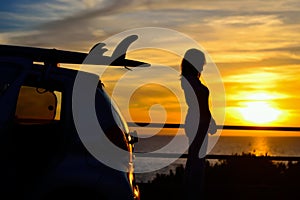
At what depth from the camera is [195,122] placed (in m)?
9.32

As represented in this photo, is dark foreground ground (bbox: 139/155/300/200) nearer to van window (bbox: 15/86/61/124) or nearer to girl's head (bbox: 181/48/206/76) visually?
girl's head (bbox: 181/48/206/76)

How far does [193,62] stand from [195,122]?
2.57 feet

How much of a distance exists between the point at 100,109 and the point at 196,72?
2.72m

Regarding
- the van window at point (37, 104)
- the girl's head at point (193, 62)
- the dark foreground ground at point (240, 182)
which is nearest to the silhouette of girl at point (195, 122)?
the girl's head at point (193, 62)

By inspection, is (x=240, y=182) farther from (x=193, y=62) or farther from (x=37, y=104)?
(x=37, y=104)

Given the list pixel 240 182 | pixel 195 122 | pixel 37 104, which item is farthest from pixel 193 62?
pixel 240 182

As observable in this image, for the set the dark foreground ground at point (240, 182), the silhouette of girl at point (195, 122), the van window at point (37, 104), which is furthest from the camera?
the dark foreground ground at point (240, 182)

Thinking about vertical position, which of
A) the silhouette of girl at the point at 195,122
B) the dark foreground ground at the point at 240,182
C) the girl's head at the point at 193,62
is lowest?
the dark foreground ground at the point at 240,182

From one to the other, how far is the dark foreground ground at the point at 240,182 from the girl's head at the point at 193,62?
1.60 metres

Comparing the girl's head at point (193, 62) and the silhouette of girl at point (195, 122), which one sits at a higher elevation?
the girl's head at point (193, 62)

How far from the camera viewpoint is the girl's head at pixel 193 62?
9055 mm

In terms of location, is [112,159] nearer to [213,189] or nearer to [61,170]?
[61,170]

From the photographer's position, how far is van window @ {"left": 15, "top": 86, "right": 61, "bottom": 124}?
22.0 feet

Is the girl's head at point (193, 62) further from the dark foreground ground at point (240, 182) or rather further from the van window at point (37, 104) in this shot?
the van window at point (37, 104)
